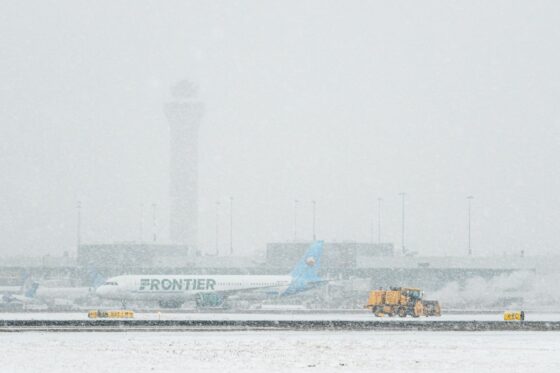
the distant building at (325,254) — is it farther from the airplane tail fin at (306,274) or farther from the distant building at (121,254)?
the airplane tail fin at (306,274)

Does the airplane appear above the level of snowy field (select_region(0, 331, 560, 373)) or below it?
above

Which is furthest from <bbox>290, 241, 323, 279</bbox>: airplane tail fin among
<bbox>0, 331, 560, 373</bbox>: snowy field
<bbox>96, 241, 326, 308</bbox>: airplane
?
<bbox>0, 331, 560, 373</bbox>: snowy field

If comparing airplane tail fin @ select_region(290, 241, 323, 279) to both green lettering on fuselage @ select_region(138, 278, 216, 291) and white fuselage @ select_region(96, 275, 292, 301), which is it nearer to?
white fuselage @ select_region(96, 275, 292, 301)

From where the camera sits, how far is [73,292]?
396 ft

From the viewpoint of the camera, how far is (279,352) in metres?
38.1

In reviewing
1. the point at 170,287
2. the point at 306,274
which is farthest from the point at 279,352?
the point at 306,274

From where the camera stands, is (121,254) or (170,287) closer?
(170,287)

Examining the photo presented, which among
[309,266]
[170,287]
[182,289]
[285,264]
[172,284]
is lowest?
[182,289]

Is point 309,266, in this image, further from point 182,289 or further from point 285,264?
point 285,264

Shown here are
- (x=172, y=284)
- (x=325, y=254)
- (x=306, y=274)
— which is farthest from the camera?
(x=325, y=254)

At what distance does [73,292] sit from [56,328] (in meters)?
72.3

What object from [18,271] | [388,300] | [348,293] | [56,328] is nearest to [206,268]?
[18,271]

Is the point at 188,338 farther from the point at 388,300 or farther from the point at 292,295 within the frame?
the point at 292,295

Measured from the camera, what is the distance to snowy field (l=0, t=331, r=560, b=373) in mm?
33750
